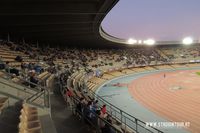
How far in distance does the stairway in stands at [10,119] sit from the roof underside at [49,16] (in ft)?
27.0

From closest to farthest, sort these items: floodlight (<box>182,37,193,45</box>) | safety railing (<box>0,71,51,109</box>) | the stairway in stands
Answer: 1. the stairway in stands
2. safety railing (<box>0,71,51,109</box>)
3. floodlight (<box>182,37,193,45</box>)

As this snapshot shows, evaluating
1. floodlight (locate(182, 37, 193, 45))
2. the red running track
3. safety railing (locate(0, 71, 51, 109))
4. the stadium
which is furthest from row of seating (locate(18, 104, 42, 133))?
floodlight (locate(182, 37, 193, 45))

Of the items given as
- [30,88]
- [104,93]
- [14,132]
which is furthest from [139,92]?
[14,132]

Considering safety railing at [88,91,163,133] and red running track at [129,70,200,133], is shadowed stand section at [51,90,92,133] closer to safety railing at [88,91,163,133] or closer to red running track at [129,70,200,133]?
safety railing at [88,91,163,133]

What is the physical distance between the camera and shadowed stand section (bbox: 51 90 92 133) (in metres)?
6.93

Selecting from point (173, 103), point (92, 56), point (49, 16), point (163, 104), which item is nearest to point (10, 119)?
point (49, 16)

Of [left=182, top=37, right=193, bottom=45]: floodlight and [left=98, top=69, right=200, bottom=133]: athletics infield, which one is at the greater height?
[left=182, top=37, right=193, bottom=45]: floodlight

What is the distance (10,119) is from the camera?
639 centimetres

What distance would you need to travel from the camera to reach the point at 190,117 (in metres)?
15.3

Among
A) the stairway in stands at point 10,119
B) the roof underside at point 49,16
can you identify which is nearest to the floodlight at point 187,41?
the roof underside at point 49,16

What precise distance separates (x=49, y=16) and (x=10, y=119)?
13.1 metres

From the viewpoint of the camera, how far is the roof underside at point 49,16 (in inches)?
590

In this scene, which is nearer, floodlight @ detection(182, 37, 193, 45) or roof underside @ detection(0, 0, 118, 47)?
roof underside @ detection(0, 0, 118, 47)

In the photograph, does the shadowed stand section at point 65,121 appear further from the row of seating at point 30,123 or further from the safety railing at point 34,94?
the row of seating at point 30,123
